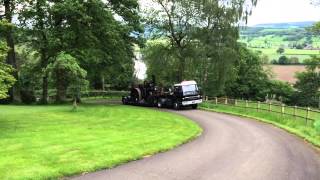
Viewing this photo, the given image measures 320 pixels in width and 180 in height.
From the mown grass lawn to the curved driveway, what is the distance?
761mm

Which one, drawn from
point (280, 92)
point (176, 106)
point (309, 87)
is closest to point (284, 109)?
point (176, 106)

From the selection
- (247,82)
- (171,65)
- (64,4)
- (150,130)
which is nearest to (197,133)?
(150,130)

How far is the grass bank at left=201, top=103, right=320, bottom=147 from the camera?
83.7 feet

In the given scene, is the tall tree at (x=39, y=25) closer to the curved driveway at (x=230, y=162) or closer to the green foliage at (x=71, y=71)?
the green foliage at (x=71, y=71)

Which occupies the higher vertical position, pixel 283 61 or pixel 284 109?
pixel 283 61

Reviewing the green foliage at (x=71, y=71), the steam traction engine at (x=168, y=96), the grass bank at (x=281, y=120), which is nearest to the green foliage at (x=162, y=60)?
the steam traction engine at (x=168, y=96)

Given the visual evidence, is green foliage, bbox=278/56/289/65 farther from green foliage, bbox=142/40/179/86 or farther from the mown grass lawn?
the mown grass lawn

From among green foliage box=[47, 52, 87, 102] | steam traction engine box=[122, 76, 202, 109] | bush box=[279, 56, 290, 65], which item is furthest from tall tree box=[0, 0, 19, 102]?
bush box=[279, 56, 290, 65]

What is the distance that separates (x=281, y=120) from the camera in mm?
33375

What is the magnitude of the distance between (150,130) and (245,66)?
71.5 meters

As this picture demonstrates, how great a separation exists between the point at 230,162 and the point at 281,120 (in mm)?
17874

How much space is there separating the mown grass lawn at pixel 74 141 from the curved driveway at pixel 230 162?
761mm

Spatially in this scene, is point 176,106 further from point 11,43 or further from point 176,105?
point 11,43

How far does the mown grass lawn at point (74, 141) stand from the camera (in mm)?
14297
